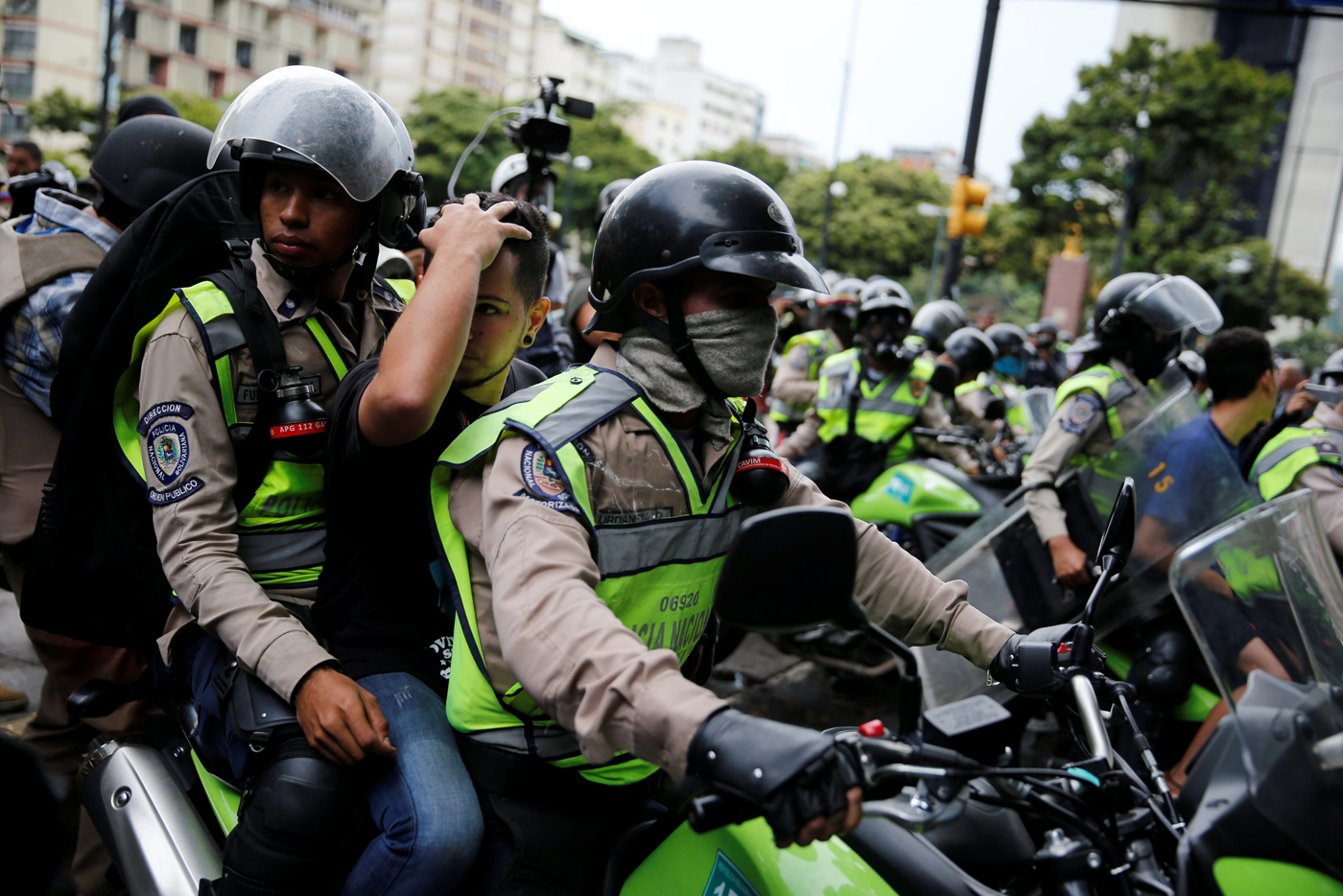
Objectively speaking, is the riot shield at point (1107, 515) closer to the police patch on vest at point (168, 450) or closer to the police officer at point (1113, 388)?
the police officer at point (1113, 388)

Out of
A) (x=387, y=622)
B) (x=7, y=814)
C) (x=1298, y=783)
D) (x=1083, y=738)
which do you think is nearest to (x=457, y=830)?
(x=387, y=622)

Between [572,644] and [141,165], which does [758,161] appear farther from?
[572,644]

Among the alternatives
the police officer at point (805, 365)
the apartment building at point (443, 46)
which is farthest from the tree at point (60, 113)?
the police officer at point (805, 365)

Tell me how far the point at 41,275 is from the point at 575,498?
2.32m

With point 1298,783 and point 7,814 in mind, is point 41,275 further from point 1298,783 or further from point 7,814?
point 1298,783

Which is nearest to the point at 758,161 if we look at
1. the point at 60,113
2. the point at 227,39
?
the point at 227,39

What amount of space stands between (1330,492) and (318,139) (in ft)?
12.4

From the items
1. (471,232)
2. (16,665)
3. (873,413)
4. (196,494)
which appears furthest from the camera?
(873,413)

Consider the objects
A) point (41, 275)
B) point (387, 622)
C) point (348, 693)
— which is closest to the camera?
point (348, 693)

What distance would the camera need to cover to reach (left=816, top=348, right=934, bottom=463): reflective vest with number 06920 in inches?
224

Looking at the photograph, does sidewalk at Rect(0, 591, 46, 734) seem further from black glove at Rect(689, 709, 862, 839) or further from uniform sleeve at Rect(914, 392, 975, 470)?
uniform sleeve at Rect(914, 392, 975, 470)

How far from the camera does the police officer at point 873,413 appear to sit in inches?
224

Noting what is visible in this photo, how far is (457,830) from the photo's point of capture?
172cm

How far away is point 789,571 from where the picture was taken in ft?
4.14
